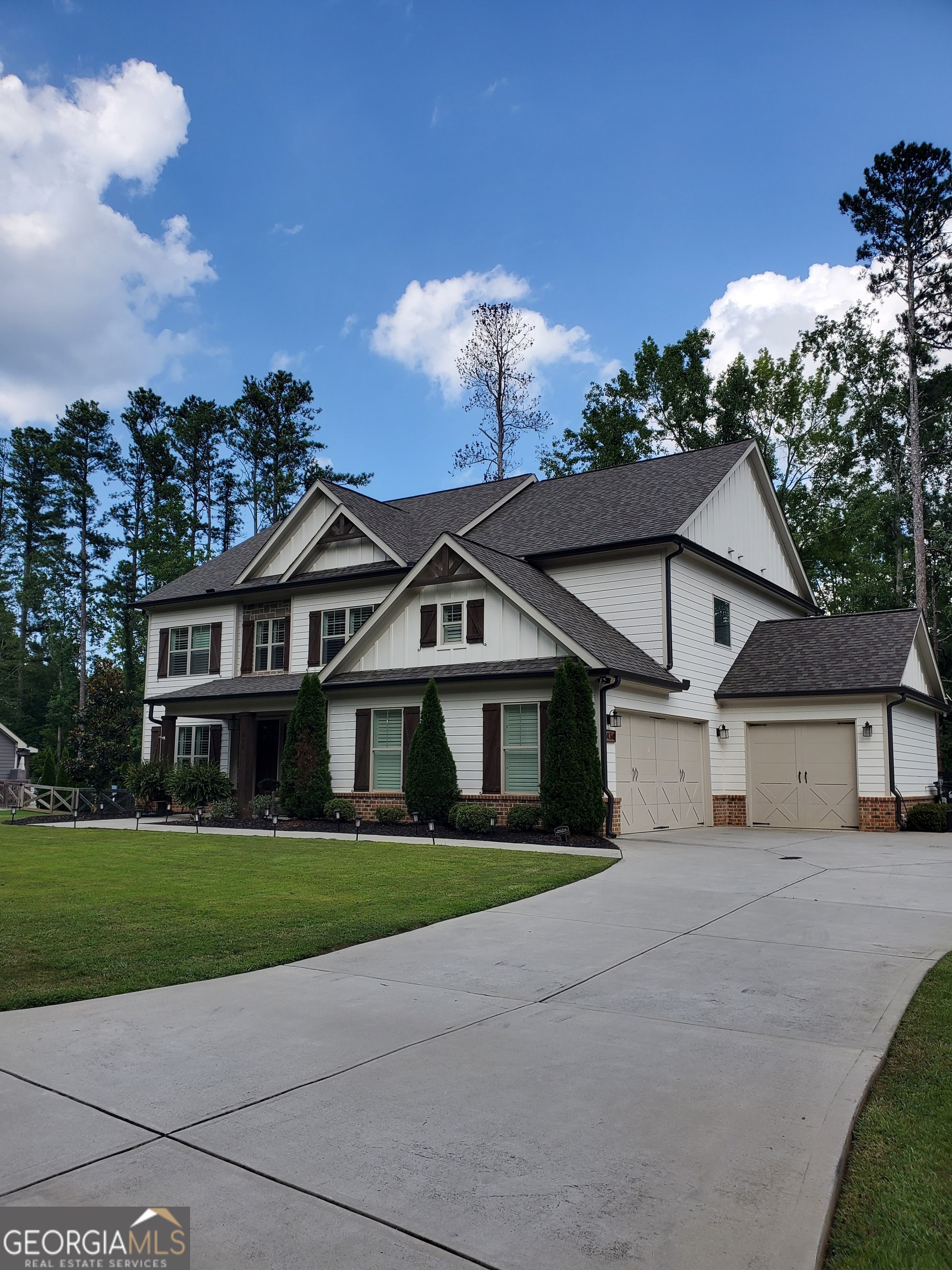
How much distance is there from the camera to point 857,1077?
4520mm

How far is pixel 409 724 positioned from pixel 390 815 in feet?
6.82

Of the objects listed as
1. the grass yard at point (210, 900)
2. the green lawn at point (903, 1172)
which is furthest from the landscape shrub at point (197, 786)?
the green lawn at point (903, 1172)

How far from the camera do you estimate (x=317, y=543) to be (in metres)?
25.0

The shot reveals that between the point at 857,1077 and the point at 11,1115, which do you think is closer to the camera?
the point at 11,1115

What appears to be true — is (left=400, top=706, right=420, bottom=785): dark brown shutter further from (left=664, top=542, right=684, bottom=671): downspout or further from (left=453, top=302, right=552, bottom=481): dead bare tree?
(left=453, top=302, right=552, bottom=481): dead bare tree

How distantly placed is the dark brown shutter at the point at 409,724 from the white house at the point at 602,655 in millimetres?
61

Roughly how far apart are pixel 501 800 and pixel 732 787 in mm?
6551

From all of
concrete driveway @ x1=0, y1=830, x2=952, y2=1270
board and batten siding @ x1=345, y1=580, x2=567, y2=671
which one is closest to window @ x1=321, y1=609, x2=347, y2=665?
board and batten siding @ x1=345, y1=580, x2=567, y2=671

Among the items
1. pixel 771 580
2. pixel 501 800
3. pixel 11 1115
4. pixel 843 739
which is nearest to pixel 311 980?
pixel 11 1115

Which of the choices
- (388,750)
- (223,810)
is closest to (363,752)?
(388,750)

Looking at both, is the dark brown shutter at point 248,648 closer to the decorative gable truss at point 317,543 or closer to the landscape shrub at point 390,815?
the decorative gable truss at point 317,543

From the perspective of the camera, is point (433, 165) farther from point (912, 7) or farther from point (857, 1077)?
point (857, 1077)

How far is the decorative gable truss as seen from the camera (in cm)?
2427

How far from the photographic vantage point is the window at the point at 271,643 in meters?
25.6
